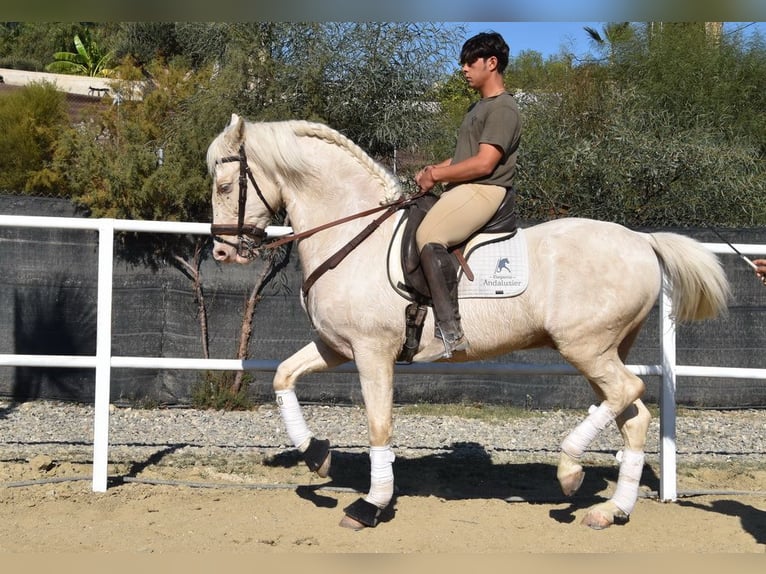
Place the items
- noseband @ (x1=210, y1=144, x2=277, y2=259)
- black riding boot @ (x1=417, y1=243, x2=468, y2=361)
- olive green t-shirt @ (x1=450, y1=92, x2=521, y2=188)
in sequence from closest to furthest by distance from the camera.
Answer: black riding boot @ (x1=417, y1=243, x2=468, y2=361) → olive green t-shirt @ (x1=450, y1=92, x2=521, y2=188) → noseband @ (x1=210, y1=144, x2=277, y2=259)

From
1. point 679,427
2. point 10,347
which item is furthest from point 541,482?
point 10,347

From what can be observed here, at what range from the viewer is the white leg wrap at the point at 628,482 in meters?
5.11

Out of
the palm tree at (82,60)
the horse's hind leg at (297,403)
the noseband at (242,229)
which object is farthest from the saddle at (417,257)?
the palm tree at (82,60)

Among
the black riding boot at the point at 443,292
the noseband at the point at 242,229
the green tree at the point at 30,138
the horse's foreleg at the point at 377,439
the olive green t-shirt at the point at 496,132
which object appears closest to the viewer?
the black riding boot at the point at 443,292

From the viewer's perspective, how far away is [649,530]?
5129 mm

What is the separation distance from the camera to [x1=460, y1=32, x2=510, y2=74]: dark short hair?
196 inches

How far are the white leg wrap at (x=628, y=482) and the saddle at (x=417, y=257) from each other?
1456 millimetres

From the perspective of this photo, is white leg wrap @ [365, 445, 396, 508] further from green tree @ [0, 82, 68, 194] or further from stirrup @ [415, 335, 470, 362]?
green tree @ [0, 82, 68, 194]

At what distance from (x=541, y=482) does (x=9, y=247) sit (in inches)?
258

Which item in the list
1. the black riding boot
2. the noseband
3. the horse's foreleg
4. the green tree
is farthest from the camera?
the green tree

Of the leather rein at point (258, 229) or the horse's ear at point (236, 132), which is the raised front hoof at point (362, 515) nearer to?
the leather rein at point (258, 229)

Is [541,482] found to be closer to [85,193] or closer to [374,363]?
[374,363]

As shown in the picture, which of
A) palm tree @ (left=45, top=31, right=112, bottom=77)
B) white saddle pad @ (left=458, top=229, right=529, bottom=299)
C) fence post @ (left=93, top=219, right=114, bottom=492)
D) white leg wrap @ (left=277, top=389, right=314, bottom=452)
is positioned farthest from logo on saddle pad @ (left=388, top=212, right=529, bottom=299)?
palm tree @ (left=45, top=31, right=112, bottom=77)

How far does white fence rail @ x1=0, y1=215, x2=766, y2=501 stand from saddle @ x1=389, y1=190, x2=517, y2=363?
0.79 meters
